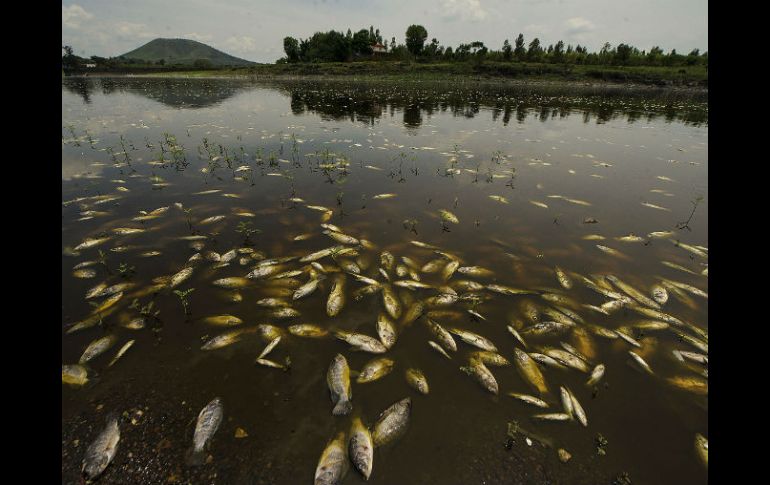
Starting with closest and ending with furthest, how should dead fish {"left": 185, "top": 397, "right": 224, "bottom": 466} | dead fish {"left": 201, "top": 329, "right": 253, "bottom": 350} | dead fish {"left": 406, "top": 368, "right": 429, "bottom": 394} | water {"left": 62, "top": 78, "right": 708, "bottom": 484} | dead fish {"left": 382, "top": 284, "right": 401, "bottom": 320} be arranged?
dead fish {"left": 185, "top": 397, "right": 224, "bottom": 466} → water {"left": 62, "top": 78, "right": 708, "bottom": 484} → dead fish {"left": 406, "top": 368, "right": 429, "bottom": 394} → dead fish {"left": 201, "top": 329, "right": 253, "bottom": 350} → dead fish {"left": 382, "top": 284, "right": 401, "bottom": 320}

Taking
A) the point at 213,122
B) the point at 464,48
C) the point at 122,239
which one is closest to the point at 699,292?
the point at 122,239

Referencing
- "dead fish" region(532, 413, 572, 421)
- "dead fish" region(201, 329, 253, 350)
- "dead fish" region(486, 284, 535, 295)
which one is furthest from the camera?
"dead fish" region(486, 284, 535, 295)

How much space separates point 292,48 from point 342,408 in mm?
153647

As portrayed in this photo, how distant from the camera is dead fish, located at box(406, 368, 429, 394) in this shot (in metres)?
4.17

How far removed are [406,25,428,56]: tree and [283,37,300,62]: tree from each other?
151ft

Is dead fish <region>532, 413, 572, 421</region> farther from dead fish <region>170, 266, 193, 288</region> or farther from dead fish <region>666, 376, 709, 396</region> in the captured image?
dead fish <region>170, 266, 193, 288</region>

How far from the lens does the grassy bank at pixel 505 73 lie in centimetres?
7662

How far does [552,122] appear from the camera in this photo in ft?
80.1

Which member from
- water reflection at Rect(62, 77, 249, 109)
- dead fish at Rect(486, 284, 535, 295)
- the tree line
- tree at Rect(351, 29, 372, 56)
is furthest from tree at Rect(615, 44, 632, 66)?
dead fish at Rect(486, 284, 535, 295)

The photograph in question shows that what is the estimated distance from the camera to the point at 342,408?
3.89 meters

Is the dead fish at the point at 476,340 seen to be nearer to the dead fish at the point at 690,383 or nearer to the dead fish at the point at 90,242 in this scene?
the dead fish at the point at 690,383

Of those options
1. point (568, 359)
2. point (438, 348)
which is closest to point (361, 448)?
point (438, 348)

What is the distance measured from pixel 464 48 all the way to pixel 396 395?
436ft
